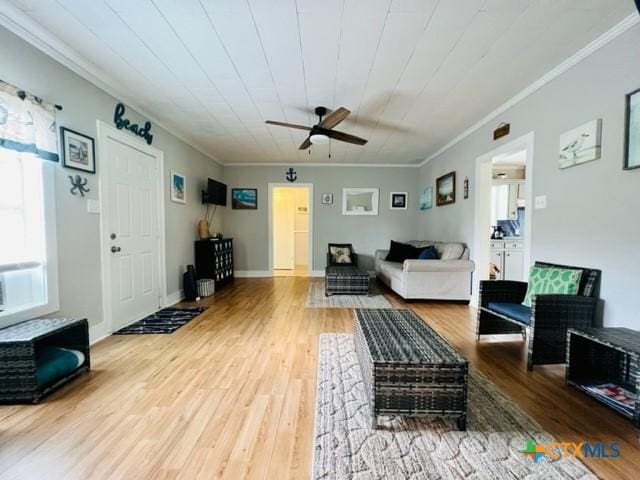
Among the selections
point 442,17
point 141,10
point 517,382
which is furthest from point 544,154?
point 141,10

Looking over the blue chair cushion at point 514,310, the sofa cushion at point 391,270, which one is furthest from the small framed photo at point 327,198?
the blue chair cushion at point 514,310

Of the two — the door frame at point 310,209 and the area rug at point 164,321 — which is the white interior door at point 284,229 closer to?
the door frame at point 310,209

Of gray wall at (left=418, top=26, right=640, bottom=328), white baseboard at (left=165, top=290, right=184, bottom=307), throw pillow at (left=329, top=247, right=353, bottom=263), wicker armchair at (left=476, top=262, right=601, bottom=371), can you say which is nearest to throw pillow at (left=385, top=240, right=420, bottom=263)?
throw pillow at (left=329, top=247, right=353, bottom=263)

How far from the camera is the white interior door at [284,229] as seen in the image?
7.32m

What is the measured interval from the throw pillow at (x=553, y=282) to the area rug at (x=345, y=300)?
5.87 feet

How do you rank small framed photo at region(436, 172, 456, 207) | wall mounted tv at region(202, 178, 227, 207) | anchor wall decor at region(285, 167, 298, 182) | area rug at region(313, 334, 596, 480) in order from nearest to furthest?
area rug at region(313, 334, 596, 480), small framed photo at region(436, 172, 456, 207), wall mounted tv at region(202, 178, 227, 207), anchor wall decor at region(285, 167, 298, 182)

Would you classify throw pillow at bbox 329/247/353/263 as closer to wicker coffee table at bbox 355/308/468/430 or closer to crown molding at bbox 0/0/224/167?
crown molding at bbox 0/0/224/167

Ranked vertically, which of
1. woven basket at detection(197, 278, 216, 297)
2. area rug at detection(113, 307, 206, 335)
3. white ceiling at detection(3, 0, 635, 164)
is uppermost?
white ceiling at detection(3, 0, 635, 164)

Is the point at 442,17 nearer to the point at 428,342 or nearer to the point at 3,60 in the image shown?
the point at 428,342

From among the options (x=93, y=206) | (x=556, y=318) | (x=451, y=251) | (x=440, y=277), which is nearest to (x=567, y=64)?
(x=556, y=318)

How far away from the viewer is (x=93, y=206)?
8.67ft

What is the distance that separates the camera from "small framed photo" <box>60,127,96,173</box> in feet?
7.69

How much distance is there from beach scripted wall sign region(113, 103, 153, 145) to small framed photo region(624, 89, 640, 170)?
4.40 metres

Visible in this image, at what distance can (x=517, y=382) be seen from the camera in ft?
6.54
